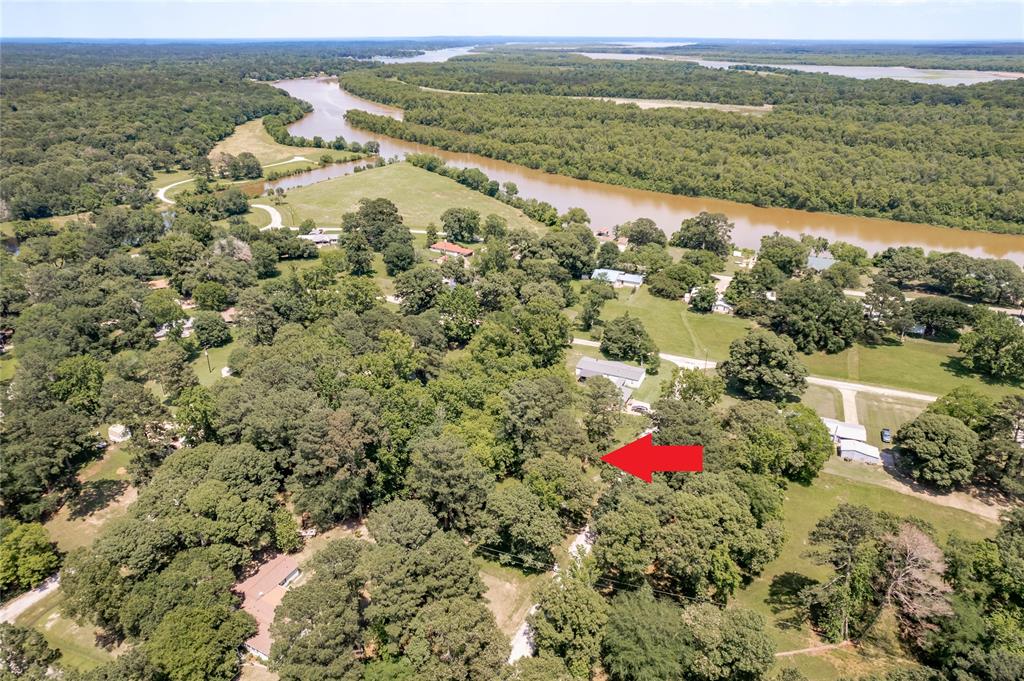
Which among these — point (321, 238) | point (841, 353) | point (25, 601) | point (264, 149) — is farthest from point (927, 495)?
point (264, 149)

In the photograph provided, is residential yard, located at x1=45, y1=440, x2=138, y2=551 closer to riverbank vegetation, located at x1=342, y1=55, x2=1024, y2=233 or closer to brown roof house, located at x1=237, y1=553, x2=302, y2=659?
brown roof house, located at x1=237, y1=553, x2=302, y2=659

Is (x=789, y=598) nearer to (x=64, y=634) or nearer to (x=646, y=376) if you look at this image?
(x=646, y=376)

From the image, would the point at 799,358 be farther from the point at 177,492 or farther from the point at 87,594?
the point at 87,594

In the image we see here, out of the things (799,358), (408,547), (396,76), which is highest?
(396,76)

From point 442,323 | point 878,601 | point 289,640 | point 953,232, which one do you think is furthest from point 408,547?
point 953,232

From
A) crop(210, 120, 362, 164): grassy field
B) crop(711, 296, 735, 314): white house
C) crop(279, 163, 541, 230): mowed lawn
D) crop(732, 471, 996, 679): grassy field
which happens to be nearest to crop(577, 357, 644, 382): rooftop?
crop(732, 471, 996, 679): grassy field

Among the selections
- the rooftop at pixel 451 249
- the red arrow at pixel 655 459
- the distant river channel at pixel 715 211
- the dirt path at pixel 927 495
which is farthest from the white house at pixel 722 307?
the rooftop at pixel 451 249

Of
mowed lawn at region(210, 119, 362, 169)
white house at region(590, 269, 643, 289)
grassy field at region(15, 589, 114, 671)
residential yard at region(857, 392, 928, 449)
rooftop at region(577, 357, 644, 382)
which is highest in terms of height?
mowed lawn at region(210, 119, 362, 169)
